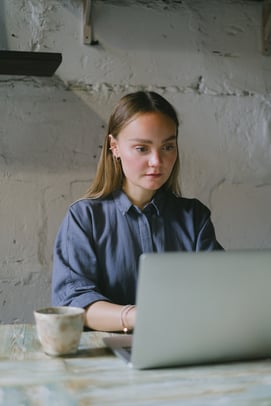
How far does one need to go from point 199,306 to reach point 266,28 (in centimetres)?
206

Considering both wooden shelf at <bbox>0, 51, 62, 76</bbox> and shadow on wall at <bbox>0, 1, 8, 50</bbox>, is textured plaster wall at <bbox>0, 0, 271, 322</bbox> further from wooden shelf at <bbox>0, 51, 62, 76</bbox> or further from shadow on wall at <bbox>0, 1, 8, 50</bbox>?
wooden shelf at <bbox>0, 51, 62, 76</bbox>

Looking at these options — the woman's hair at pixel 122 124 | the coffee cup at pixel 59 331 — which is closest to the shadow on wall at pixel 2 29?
the woman's hair at pixel 122 124

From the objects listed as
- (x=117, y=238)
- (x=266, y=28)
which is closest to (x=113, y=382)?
(x=117, y=238)

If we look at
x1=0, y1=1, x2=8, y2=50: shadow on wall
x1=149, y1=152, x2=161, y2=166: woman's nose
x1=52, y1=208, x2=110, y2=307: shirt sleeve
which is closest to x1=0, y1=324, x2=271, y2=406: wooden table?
x1=52, y1=208, x2=110, y2=307: shirt sleeve

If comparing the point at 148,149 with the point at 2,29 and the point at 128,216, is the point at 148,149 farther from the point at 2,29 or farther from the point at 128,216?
the point at 2,29

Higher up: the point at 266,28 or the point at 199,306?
the point at 266,28

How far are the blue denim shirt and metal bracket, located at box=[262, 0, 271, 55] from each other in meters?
1.22

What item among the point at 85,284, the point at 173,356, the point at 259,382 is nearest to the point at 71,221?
the point at 85,284

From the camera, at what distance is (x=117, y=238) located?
1656 mm

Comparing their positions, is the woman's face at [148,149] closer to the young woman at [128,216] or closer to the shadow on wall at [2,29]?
the young woman at [128,216]

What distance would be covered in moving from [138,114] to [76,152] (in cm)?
89

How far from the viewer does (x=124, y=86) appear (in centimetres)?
256

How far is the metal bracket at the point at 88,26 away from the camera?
246 centimetres

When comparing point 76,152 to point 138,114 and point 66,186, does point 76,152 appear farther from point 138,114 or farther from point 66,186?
point 138,114
